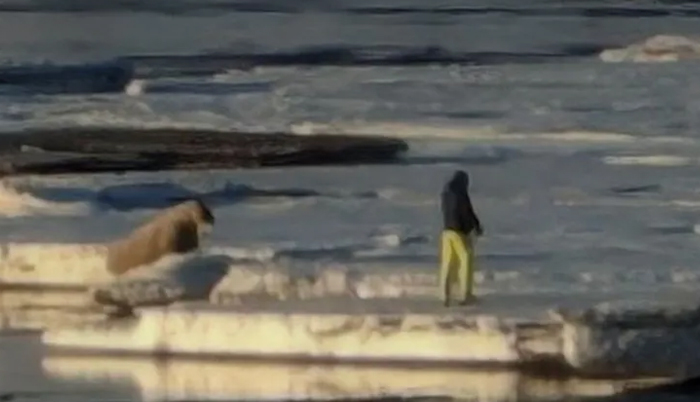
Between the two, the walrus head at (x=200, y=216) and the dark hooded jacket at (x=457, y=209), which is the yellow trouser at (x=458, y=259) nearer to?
the dark hooded jacket at (x=457, y=209)

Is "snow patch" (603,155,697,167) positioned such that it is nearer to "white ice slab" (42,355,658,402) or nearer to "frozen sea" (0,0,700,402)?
"frozen sea" (0,0,700,402)

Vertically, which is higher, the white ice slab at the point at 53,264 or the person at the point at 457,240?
the white ice slab at the point at 53,264

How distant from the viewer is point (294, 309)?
1473 centimetres

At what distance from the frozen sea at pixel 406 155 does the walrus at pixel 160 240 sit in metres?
0.62

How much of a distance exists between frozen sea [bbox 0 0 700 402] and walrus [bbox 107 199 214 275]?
62cm

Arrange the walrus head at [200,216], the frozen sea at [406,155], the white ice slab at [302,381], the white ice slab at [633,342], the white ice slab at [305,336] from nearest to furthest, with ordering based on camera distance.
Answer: the white ice slab at [302,381] < the white ice slab at [633,342] < the white ice slab at [305,336] < the frozen sea at [406,155] < the walrus head at [200,216]

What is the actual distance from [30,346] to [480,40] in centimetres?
4312

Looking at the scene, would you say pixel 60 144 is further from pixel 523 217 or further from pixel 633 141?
pixel 523 217

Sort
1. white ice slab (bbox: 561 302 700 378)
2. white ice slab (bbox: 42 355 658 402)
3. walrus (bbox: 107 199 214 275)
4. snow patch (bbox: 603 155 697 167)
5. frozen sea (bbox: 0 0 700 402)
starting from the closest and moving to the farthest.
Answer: white ice slab (bbox: 42 355 658 402)
white ice slab (bbox: 561 302 700 378)
frozen sea (bbox: 0 0 700 402)
walrus (bbox: 107 199 214 275)
snow patch (bbox: 603 155 697 167)

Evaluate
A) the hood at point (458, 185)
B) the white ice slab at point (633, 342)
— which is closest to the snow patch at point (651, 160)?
the hood at point (458, 185)

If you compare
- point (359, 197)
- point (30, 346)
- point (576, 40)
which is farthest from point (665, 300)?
point (576, 40)

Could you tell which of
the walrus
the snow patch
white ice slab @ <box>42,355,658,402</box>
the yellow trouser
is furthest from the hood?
the snow patch

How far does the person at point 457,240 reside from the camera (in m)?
14.8

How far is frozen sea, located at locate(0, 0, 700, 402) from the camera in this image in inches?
647
